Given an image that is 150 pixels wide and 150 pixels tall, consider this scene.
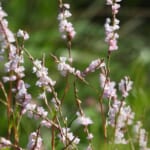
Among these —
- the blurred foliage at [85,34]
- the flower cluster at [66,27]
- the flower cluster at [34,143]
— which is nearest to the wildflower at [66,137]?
the flower cluster at [34,143]

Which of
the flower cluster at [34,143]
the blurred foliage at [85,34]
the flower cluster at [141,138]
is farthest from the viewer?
the blurred foliage at [85,34]

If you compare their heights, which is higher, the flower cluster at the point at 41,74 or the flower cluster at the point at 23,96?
the flower cluster at the point at 41,74

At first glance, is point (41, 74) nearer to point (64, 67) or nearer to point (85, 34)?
point (64, 67)

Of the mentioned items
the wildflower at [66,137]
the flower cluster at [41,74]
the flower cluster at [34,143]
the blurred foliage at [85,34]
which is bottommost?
the flower cluster at [34,143]

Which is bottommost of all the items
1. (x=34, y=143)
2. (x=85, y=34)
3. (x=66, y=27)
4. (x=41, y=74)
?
(x=34, y=143)

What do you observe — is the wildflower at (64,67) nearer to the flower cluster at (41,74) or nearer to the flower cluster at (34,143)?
the flower cluster at (41,74)

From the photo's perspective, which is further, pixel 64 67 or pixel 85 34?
pixel 85 34

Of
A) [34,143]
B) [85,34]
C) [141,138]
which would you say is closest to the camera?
[34,143]

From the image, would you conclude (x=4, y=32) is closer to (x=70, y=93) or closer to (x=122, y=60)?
(x=70, y=93)

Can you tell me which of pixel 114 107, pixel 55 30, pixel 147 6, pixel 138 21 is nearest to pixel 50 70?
pixel 55 30

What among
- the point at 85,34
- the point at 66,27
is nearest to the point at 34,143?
the point at 66,27

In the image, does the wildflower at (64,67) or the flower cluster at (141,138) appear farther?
the flower cluster at (141,138)
